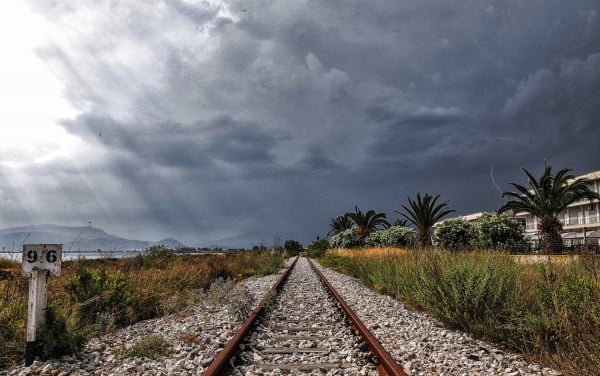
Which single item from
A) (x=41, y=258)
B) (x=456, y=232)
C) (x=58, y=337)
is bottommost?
(x=58, y=337)

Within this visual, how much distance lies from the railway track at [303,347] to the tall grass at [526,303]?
5.89 feet

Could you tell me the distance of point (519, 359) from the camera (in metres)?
5.70

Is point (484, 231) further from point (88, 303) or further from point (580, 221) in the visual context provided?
point (580, 221)

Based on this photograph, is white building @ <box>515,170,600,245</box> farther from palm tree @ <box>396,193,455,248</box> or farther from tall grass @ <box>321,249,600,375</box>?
tall grass @ <box>321,249,600,375</box>

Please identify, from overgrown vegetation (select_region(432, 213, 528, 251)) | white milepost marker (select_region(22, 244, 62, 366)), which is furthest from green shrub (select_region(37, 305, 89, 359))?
overgrown vegetation (select_region(432, 213, 528, 251))

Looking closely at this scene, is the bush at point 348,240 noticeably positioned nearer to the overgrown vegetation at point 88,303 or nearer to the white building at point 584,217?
the white building at point 584,217

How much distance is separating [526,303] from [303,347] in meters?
3.54

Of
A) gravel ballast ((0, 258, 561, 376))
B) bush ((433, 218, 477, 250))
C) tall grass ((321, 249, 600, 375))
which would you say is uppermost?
bush ((433, 218, 477, 250))

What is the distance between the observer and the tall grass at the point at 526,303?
17.5 ft

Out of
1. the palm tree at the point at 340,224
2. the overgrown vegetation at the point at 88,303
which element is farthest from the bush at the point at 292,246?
the overgrown vegetation at the point at 88,303

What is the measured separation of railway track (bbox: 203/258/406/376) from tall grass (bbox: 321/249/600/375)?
1794mm

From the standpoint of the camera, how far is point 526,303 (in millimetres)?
6824

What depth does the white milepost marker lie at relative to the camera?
18.2 ft

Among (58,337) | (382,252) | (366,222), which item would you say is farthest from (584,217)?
(58,337)
